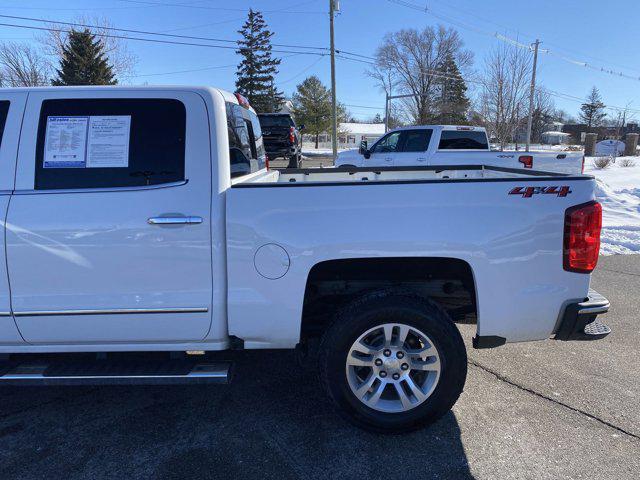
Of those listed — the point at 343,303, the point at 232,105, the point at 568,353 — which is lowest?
the point at 568,353

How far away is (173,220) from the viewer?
2785mm

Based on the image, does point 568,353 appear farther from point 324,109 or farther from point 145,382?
point 324,109

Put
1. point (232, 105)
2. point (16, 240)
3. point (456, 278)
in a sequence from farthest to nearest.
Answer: point (232, 105), point (456, 278), point (16, 240)

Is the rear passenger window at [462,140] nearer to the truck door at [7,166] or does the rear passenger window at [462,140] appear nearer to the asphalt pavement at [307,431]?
the asphalt pavement at [307,431]

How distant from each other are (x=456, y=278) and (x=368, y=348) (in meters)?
0.74

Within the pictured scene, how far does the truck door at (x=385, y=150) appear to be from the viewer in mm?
11289

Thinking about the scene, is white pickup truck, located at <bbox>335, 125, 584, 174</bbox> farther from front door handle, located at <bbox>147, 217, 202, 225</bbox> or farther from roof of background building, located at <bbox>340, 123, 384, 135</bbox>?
roof of background building, located at <bbox>340, 123, 384, 135</bbox>

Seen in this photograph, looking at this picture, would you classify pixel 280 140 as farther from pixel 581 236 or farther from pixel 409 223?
pixel 581 236

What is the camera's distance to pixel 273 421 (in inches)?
125

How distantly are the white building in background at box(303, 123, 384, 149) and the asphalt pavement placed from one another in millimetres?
59625

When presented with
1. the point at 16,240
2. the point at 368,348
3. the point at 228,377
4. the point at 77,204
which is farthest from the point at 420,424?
the point at 16,240

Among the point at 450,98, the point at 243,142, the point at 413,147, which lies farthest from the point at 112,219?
the point at 450,98

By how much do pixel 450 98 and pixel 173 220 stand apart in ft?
203

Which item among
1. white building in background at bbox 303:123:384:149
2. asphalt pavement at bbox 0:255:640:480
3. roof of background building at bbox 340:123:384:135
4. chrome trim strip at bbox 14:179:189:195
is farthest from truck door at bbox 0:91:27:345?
roof of background building at bbox 340:123:384:135
